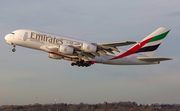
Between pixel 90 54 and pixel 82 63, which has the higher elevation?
pixel 90 54

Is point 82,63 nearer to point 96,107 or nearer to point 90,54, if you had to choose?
point 90,54

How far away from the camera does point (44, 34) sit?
42531mm

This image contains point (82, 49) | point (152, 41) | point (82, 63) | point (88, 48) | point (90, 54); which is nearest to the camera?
point (88, 48)

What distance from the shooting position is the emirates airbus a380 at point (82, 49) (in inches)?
1596

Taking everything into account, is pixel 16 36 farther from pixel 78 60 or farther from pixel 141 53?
pixel 141 53

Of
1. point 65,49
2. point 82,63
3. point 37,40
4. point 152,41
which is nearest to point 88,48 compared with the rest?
point 65,49

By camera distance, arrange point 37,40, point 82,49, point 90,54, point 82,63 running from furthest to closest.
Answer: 1. point 82,63
2. point 90,54
3. point 37,40
4. point 82,49

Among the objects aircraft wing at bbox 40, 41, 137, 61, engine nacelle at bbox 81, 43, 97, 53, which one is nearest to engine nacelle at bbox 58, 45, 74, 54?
aircraft wing at bbox 40, 41, 137, 61

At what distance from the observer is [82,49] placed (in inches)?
1588

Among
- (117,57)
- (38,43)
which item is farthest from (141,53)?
(38,43)

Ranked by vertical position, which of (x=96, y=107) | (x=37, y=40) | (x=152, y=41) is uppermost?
Answer: (x=152, y=41)

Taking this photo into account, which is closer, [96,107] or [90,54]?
[90,54]

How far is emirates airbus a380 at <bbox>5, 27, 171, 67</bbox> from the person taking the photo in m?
40.5

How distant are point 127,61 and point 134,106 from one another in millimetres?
16879
